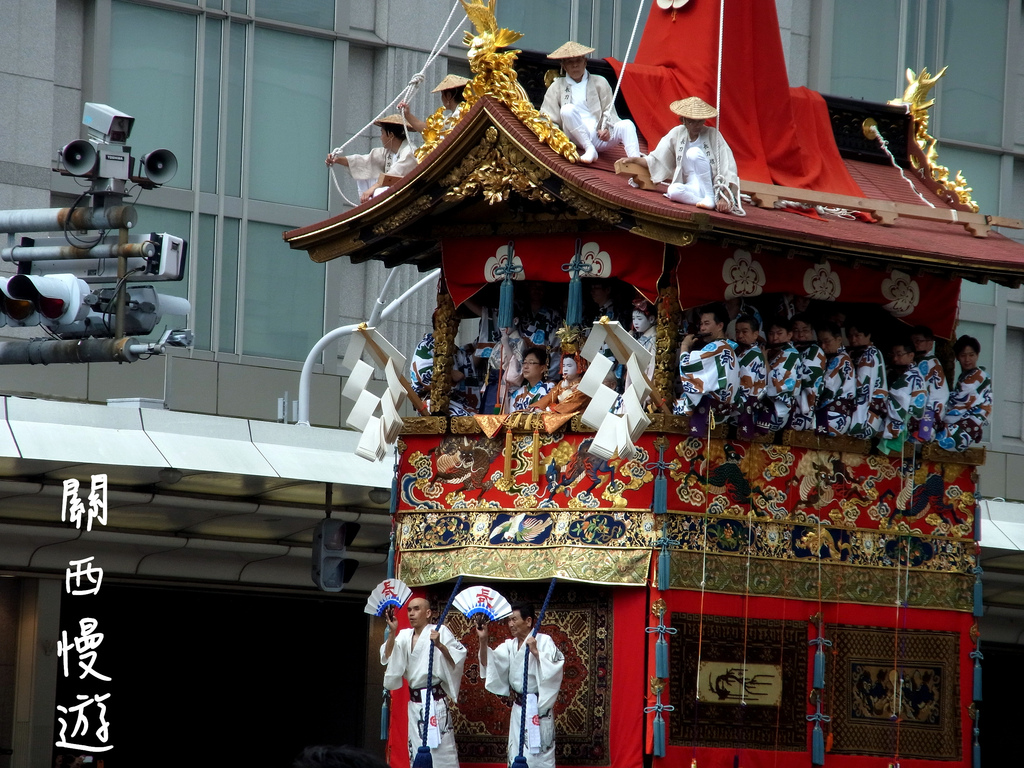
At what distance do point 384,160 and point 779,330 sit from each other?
3.59m

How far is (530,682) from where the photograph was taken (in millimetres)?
12188

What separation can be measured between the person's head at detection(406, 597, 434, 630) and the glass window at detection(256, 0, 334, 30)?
11677 millimetres

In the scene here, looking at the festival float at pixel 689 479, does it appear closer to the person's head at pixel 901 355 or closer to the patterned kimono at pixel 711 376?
the patterned kimono at pixel 711 376

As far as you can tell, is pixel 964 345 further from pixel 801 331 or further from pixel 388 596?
pixel 388 596

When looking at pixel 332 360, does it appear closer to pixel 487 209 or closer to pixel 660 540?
pixel 487 209

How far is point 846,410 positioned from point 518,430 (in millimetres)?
2406

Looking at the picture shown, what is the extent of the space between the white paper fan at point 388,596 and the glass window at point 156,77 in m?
10.4

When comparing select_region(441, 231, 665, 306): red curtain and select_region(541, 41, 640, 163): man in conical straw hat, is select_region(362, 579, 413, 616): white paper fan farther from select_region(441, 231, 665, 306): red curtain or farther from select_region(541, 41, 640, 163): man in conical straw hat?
select_region(541, 41, 640, 163): man in conical straw hat

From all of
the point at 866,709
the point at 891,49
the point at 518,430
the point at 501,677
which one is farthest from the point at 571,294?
the point at 891,49

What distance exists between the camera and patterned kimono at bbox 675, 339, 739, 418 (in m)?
12.0

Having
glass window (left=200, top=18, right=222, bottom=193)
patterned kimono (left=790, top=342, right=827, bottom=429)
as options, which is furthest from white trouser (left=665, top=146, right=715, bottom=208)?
glass window (left=200, top=18, right=222, bottom=193)

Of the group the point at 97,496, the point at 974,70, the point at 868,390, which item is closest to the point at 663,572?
the point at 868,390

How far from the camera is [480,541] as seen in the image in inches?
507

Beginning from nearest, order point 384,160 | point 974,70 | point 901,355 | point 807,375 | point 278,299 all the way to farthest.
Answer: point 807,375
point 901,355
point 384,160
point 278,299
point 974,70
